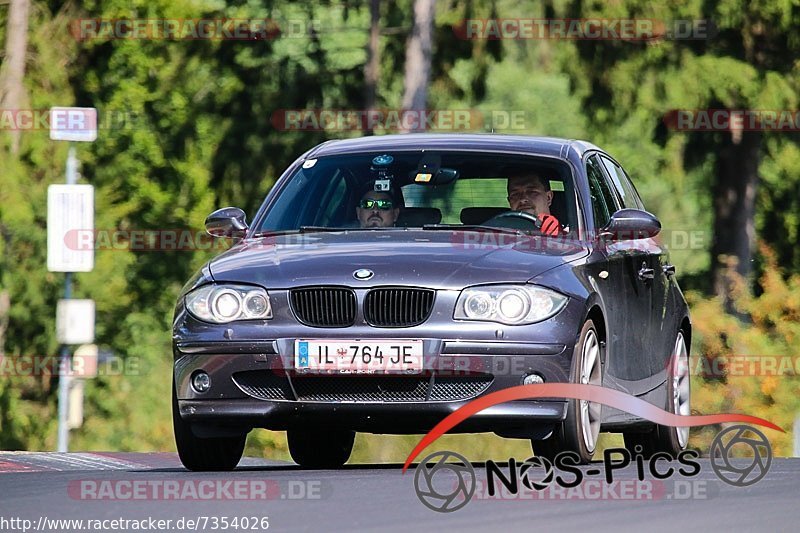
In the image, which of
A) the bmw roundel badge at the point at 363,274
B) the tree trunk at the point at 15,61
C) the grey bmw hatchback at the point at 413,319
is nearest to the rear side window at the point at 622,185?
the grey bmw hatchback at the point at 413,319

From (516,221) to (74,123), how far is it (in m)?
14.0

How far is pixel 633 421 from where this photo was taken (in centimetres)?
1156

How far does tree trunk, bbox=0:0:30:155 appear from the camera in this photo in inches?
1414

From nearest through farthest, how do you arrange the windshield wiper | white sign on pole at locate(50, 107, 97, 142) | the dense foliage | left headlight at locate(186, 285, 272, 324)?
left headlight at locate(186, 285, 272, 324) < the windshield wiper < white sign on pole at locate(50, 107, 97, 142) < the dense foliage

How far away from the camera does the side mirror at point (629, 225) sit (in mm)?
11211

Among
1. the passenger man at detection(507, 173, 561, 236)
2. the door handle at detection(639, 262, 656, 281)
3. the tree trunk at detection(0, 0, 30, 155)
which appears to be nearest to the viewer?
the passenger man at detection(507, 173, 561, 236)

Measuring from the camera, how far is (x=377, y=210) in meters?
11.4

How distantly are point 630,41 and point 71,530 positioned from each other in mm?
28658

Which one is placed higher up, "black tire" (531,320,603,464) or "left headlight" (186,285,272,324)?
"left headlight" (186,285,272,324)

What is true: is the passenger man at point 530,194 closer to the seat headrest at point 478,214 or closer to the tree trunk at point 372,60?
the seat headrest at point 478,214

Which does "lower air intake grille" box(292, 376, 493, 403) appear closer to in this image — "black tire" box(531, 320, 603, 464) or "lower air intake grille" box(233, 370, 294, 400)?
"lower air intake grille" box(233, 370, 294, 400)

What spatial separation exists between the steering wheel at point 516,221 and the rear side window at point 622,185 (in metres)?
1.55

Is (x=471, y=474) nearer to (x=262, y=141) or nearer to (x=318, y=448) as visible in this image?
(x=318, y=448)

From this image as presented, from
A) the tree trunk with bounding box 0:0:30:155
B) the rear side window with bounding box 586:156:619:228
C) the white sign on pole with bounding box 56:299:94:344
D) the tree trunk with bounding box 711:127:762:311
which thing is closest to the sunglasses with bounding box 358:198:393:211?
the rear side window with bounding box 586:156:619:228
